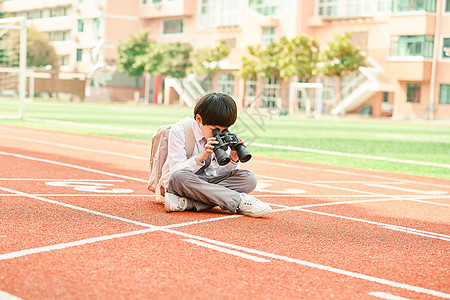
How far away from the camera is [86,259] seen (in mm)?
4336

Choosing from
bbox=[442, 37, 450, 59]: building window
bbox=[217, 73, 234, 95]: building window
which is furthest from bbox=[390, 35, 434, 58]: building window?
bbox=[217, 73, 234, 95]: building window

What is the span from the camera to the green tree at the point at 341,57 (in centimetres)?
4807

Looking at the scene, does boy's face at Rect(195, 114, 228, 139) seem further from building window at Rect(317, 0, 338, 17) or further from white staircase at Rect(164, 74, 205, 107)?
white staircase at Rect(164, 74, 205, 107)

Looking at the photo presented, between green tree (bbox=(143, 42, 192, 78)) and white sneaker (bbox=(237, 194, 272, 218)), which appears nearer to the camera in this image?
white sneaker (bbox=(237, 194, 272, 218))

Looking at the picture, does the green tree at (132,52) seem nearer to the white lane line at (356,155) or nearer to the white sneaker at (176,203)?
the white lane line at (356,155)

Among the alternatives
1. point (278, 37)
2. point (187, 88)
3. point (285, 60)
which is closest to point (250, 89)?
point (278, 37)

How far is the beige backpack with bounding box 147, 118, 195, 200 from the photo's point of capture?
636 cm

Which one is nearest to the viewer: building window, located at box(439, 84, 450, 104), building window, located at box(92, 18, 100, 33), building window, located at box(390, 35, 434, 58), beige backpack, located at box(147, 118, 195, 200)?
beige backpack, located at box(147, 118, 195, 200)

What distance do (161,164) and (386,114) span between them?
1858 inches

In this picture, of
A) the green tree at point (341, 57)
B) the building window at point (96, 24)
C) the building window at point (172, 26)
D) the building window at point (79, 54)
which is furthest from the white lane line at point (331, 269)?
the building window at point (79, 54)

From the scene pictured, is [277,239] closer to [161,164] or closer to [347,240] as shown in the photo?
[347,240]

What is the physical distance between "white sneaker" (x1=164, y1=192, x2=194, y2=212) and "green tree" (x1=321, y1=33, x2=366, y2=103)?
42742 mm

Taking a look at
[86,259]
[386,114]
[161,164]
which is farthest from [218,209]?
[386,114]

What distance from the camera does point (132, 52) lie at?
219 feet
